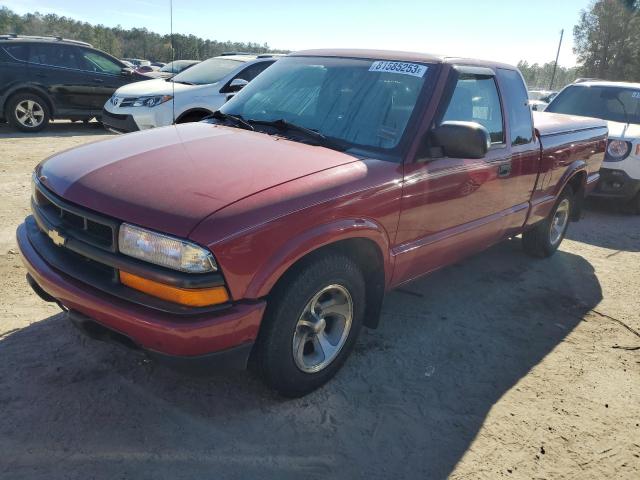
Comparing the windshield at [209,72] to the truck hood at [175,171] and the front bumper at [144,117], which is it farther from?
the truck hood at [175,171]

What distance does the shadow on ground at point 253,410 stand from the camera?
242 cm

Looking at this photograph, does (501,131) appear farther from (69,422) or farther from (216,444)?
(69,422)

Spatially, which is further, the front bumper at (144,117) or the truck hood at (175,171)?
the front bumper at (144,117)

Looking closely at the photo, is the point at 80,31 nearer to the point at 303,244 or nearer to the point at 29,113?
the point at 29,113

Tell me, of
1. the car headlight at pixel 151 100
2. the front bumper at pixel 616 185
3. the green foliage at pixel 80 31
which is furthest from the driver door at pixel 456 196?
the green foliage at pixel 80 31

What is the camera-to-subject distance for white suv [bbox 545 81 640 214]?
729 centimetres

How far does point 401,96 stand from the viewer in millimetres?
3328

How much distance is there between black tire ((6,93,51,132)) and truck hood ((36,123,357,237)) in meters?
8.25

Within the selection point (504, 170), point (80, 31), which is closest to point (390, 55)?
point (504, 170)

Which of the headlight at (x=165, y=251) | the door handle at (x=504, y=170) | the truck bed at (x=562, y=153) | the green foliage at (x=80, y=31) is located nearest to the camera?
the headlight at (x=165, y=251)

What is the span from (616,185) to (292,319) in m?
6.55

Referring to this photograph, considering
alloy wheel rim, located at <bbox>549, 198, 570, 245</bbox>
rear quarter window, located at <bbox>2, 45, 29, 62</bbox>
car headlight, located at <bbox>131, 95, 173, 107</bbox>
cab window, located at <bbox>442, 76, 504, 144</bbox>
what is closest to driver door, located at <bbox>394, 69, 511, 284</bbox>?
cab window, located at <bbox>442, 76, 504, 144</bbox>

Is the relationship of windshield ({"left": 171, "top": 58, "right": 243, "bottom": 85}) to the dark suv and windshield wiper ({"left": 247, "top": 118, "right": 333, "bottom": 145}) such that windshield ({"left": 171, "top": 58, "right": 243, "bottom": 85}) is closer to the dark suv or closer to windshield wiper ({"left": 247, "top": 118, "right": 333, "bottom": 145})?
the dark suv

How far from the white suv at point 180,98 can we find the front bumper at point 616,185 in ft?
17.3
